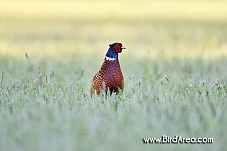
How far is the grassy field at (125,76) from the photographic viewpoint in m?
5.18

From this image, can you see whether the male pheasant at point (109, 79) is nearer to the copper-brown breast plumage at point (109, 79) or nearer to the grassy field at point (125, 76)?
the copper-brown breast plumage at point (109, 79)

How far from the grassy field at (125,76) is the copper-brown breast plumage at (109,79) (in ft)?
0.63

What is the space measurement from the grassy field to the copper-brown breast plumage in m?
0.19

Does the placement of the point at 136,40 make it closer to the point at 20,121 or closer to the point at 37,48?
the point at 37,48

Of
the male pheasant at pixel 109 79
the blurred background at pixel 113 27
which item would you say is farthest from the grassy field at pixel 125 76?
the male pheasant at pixel 109 79

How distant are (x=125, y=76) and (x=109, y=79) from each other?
275 cm

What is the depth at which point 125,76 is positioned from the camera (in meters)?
9.57

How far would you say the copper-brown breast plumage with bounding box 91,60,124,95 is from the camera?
682 cm

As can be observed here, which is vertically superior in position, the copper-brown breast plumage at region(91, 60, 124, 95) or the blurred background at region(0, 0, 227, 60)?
the blurred background at region(0, 0, 227, 60)

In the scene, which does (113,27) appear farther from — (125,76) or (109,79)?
(109,79)

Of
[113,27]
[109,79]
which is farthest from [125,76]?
[113,27]

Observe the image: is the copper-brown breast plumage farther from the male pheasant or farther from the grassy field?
the grassy field

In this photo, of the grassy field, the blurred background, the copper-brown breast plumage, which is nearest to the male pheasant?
the copper-brown breast plumage

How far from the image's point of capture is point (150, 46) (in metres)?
13.2
